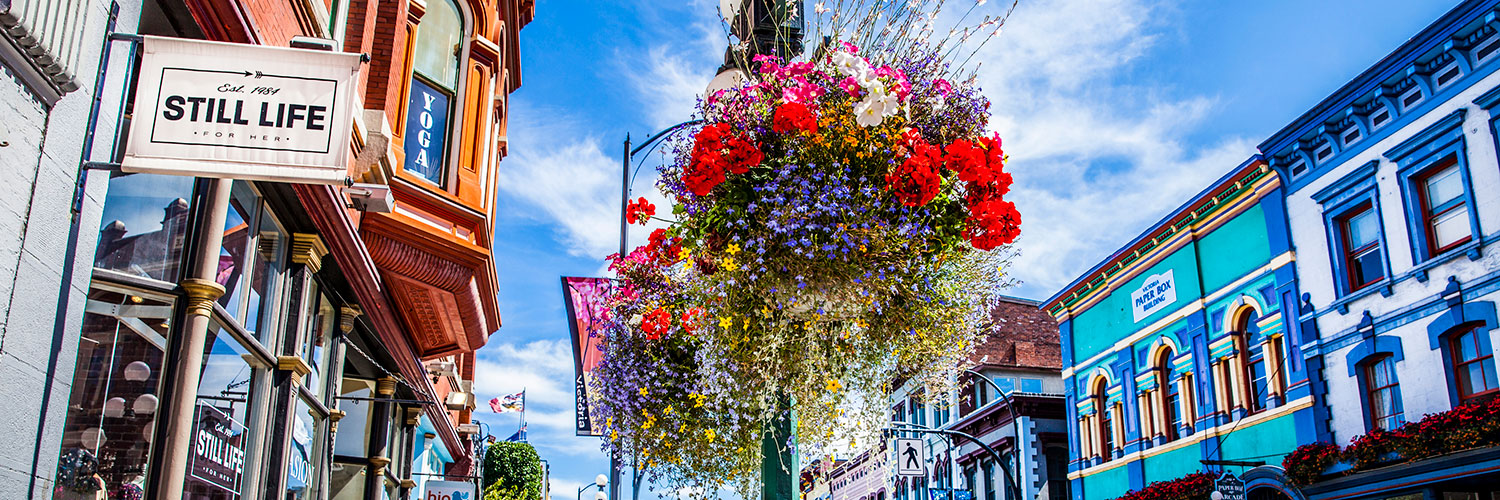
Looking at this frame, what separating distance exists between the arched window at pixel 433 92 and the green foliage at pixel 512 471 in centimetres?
1835

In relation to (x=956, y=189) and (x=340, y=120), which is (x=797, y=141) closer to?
(x=956, y=189)

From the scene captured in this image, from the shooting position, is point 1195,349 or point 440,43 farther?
point 1195,349

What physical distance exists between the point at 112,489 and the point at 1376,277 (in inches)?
816

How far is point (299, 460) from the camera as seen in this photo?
9594mm

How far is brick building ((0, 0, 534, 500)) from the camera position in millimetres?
4516

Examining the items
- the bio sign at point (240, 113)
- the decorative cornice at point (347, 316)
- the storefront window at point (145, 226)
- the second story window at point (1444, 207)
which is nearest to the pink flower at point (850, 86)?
the bio sign at point (240, 113)

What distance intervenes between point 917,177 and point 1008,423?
114ft

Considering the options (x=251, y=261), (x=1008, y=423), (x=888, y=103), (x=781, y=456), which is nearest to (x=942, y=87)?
(x=888, y=103)

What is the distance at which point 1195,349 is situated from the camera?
25500 millimetres

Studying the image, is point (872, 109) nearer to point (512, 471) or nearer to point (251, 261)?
point (251, 261)

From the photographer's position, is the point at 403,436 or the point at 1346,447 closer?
the point at 403,436

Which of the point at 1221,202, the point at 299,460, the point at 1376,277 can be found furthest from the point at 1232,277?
the point at 299,460

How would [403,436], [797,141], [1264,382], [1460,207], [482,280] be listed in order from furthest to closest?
[1264,382] → [1460,207] → [403,436] → [482,280] → [797,141]

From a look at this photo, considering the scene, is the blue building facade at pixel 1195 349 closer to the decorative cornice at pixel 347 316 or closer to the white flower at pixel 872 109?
the decorative cornice at pixel 347 316
